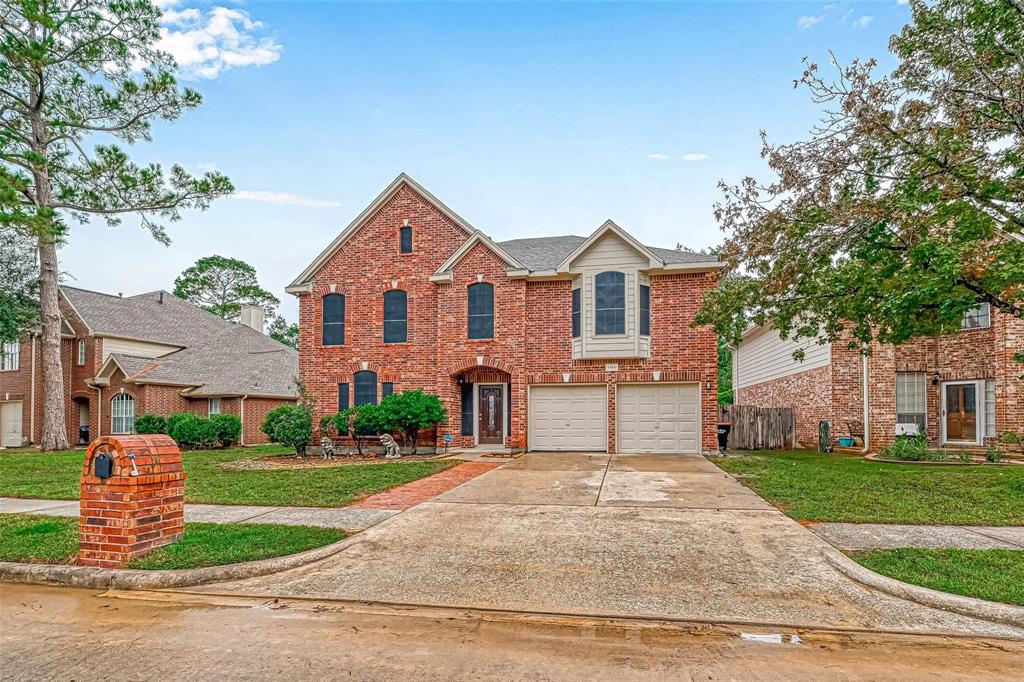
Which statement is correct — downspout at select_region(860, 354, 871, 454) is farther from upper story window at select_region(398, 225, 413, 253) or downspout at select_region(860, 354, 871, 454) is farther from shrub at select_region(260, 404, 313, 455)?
shrub at select_region(260, 404, 313, 455)

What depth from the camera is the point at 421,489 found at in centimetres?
1029

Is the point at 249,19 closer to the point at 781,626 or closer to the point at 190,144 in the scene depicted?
the point at 190,144

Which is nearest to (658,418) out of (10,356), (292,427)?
(292,427)

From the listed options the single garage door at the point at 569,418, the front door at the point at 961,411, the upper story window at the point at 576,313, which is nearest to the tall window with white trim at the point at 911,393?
the front door at the point at 961,411

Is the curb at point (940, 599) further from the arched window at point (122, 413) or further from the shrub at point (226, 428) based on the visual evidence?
the arched window at point (122, 413)

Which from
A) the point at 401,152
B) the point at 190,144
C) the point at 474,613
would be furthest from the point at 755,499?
the point at 190,144

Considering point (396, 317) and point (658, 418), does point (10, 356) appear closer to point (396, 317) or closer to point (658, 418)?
point (396, 317)

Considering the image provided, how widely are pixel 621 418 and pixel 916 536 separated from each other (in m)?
10.2

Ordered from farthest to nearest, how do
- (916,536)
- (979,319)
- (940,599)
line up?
(979,319)
(916,536)
(940,599)

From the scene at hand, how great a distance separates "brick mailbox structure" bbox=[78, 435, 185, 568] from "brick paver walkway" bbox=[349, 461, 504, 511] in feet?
10.5

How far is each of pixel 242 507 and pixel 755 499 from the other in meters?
7.94

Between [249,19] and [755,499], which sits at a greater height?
[249,19]

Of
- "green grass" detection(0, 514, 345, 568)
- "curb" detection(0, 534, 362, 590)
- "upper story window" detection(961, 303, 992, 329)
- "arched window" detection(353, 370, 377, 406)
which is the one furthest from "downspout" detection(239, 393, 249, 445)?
"upper story window" detection(961, 303, 992, 329)

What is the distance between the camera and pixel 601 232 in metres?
16.3
